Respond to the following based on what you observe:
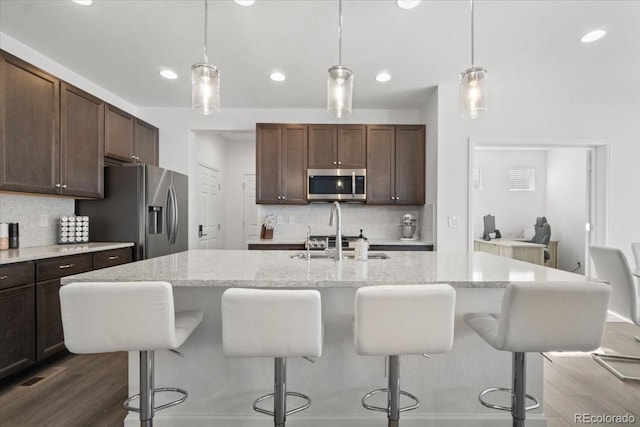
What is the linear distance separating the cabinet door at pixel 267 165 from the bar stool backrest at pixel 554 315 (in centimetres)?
338

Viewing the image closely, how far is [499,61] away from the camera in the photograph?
3244 mm

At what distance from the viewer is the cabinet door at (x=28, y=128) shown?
2.53 m

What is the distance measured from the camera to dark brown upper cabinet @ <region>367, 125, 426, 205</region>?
4414mm

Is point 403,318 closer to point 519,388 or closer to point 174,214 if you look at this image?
point 519,388

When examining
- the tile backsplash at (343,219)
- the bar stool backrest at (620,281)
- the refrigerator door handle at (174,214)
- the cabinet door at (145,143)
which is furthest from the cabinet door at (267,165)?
the bar stool backrest at (620,281)

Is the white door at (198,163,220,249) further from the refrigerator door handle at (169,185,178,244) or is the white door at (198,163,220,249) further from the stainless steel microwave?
the stainless steel microwave

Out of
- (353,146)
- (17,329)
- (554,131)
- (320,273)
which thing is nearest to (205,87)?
(320,273)

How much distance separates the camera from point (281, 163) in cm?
439

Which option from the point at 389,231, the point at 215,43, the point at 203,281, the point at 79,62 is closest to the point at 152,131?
the point at 79,62

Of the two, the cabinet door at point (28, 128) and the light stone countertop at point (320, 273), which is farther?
the cabinet door at point (28, 128)

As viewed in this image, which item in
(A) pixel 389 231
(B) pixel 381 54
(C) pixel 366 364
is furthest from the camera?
(A) pixel 389 231

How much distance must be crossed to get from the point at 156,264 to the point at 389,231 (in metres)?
3.42

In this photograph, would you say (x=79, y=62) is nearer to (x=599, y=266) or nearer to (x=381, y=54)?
(x=381, y=54)

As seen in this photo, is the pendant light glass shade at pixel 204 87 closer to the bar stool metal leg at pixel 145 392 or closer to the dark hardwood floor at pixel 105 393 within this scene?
the bar stool metal leg at pixel 145 392
